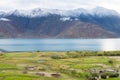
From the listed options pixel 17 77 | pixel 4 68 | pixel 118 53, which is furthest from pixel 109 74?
pixel 118 53

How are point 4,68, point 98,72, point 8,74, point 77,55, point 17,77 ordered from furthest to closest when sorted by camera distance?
point 77,55 < point 4,68 < point 98,72 < point 8,74 < point 17,77

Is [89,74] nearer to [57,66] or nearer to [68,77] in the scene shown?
[68,77]

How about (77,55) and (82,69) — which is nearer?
(82,69)

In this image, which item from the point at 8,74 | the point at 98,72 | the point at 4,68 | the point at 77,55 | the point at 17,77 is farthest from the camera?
the point at 77,55

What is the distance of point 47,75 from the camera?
87000mm

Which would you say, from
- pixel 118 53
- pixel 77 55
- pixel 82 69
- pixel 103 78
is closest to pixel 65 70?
pixel 82 69

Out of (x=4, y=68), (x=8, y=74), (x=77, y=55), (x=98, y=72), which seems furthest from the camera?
(x=77, y=55)

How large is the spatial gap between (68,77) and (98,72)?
1032cm

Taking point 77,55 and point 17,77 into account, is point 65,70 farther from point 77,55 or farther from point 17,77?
point 77,55

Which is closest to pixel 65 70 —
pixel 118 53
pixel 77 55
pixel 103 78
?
pixel 103 78

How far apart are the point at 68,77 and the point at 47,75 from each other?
6085mm

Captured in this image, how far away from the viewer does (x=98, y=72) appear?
90.4m

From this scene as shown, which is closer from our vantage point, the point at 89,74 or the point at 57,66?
the point at 89,74

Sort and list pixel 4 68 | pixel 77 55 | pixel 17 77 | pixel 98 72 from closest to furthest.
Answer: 1. pixel 17 77
2. pixel 98 72
3. pixel 4 68
4. pixel 77 55
